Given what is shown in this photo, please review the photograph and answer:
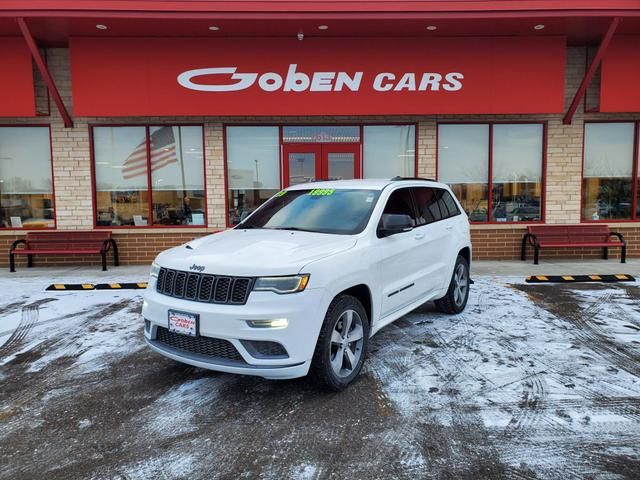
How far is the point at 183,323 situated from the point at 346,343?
137 centimetres

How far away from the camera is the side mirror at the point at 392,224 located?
468cm

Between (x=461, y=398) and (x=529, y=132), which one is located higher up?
(x=529, y=132)

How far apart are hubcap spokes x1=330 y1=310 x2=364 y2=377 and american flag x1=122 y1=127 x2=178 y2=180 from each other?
823 cm

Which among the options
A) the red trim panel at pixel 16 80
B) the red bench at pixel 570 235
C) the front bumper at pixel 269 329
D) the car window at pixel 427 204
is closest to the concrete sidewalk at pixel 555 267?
the red bench at pixel 570 235

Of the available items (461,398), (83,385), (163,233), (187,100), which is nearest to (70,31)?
(187,100)

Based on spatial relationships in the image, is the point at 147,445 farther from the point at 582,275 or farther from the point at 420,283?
the point at 582,275

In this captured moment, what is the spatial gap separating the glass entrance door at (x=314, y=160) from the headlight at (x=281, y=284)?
7.59m

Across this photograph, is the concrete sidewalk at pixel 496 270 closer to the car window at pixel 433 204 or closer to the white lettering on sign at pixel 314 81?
the car window at pixel 433 204

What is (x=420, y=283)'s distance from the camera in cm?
545

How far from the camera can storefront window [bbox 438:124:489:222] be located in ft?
37.5

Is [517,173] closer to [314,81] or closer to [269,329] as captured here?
[314,81]

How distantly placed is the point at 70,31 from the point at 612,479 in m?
11.2

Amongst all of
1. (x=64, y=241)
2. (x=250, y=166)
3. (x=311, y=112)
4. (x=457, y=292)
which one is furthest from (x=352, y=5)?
(x=64, y=241)

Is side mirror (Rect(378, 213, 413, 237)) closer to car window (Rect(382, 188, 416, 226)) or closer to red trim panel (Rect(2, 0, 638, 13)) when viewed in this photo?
car window (Rect(382, 188, 416, 226))
